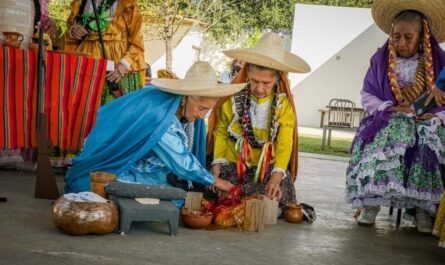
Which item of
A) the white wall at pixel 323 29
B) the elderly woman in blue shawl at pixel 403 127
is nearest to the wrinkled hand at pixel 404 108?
the elderly woman in blue shawl at pixel 403 127

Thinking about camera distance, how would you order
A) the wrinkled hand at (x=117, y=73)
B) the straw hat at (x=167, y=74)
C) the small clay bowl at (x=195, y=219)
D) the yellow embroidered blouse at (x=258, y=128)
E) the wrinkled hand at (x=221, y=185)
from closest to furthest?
1. the small clay bowl at (x=195, y=219)
2. the wrinkled hand at (x=221, y=185)
3. the yellow embroidered blouse at (x=258, y=128)
4. the wrinkled hand at (x=117, y=73)
5. the straw hat at (x=167, y=74)

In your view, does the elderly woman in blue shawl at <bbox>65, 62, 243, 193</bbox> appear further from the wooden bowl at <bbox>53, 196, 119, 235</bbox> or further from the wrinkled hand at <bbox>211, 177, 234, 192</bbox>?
the wooden bowl at <bbox>53, 196, 119, 235</bbox>

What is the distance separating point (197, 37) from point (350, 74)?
9.32 m

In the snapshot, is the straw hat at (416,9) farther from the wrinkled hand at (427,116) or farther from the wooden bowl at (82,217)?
the wooden bowl at (82,217)

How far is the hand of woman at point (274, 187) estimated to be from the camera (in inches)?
185

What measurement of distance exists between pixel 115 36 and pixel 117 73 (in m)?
0.36

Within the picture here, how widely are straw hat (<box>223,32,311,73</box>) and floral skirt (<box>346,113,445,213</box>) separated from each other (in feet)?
2.77

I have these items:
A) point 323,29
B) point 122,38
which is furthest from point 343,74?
point 122,38

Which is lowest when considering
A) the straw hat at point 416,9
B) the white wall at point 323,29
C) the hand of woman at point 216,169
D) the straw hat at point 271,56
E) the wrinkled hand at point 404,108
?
the hand of woman at point 216,169

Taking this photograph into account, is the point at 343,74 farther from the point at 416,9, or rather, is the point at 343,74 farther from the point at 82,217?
the point at 82,217

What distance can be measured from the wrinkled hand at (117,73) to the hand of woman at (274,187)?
1.90 metres

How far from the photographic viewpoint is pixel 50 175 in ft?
15.8

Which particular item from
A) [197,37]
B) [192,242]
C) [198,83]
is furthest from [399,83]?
[197,37]

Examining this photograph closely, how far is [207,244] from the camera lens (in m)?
3.80
